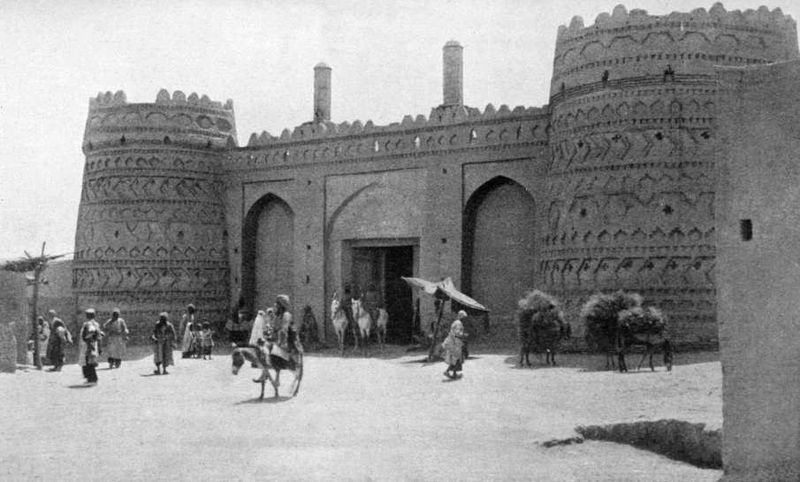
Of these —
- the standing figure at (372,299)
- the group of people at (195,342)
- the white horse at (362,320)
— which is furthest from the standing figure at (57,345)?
the standing figure at (372,299)

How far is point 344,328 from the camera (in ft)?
62.8

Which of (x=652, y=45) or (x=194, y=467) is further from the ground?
(x=652, y=45)

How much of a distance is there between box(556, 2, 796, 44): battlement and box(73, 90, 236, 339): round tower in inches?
402

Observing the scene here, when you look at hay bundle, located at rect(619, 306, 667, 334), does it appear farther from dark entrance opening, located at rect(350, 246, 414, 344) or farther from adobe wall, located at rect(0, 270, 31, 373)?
adobe wall, located at rect(0, 270, 31, 373)

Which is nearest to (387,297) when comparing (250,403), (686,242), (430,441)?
(686,242)

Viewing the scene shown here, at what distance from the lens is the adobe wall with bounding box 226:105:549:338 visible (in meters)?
19.2

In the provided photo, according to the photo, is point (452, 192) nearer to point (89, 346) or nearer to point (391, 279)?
point (391, 279)

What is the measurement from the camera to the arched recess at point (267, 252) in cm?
2275

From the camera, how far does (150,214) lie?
22.1m

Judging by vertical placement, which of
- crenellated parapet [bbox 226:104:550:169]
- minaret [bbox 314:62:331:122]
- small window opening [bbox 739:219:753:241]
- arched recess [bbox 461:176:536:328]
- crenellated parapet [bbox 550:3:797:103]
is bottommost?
small window opening [bbox 739:219:753:241]

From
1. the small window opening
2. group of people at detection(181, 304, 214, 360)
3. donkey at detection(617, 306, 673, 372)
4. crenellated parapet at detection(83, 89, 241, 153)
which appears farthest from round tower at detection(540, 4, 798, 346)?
the small window opening

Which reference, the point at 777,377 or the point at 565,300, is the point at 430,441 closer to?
the point at 777,377

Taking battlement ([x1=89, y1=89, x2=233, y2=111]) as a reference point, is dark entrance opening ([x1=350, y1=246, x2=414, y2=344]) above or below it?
below

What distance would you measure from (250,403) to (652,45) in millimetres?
9518
